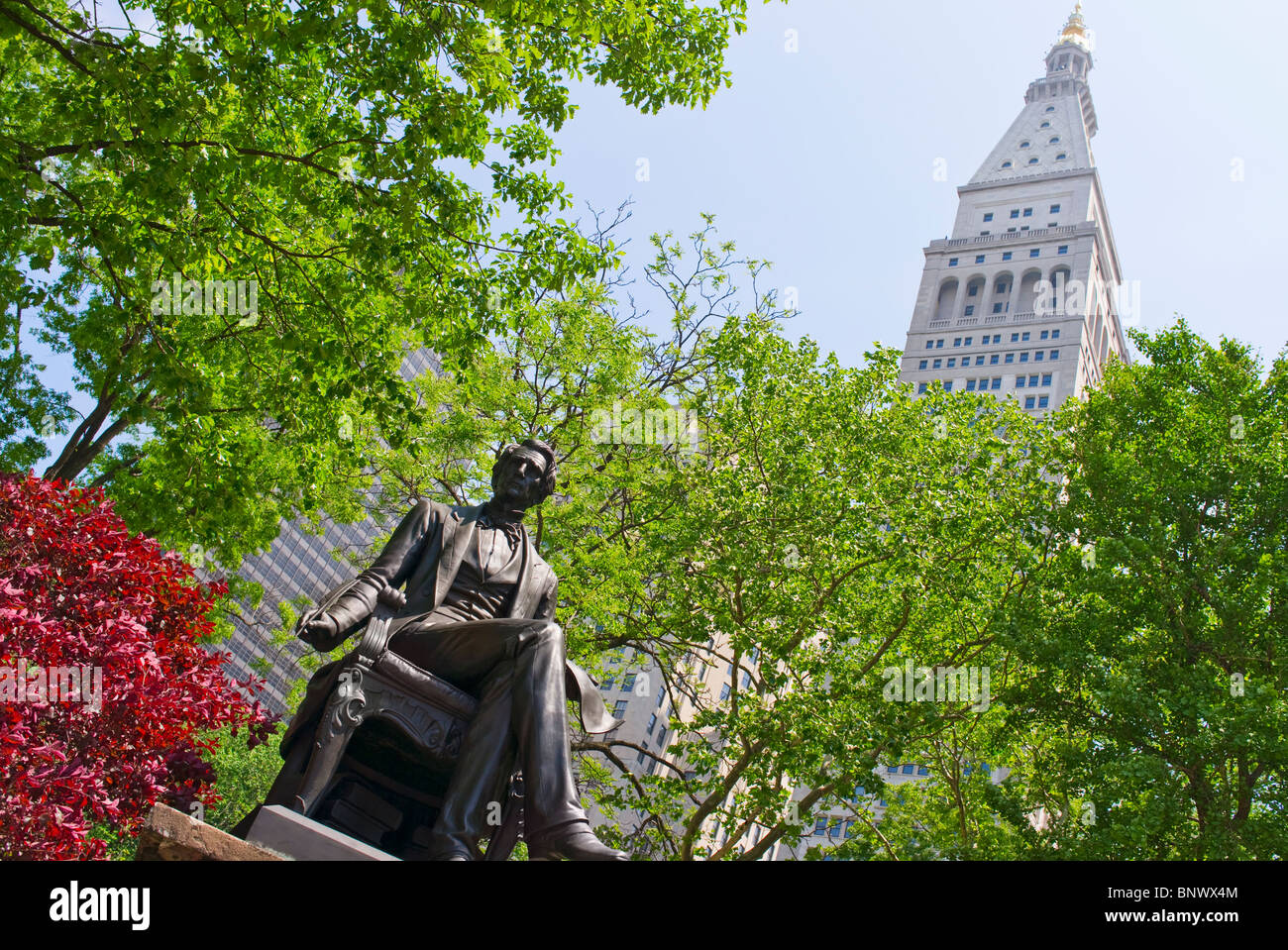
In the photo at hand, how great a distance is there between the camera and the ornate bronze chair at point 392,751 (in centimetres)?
501

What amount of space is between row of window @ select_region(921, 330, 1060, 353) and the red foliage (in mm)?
85225

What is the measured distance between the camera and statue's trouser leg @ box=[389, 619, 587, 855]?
15.4ft

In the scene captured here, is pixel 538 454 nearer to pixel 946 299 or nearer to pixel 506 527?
pixel 506 527

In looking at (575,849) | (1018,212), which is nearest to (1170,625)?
(575,849)

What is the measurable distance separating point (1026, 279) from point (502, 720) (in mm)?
97460

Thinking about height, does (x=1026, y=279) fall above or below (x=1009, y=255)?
below

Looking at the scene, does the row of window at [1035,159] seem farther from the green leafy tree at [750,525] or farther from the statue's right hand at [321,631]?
the statue's right hand at [321,631]

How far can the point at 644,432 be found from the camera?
59.8ft

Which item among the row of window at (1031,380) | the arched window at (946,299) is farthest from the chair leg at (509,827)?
the arched window at (946,299)

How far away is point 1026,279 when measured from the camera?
3684 inches

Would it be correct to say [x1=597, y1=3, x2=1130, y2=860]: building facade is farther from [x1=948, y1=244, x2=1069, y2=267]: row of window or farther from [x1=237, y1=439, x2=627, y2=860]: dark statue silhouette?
[x1=237, y1=439, x2=627, y2=860]: dark statue silhouette

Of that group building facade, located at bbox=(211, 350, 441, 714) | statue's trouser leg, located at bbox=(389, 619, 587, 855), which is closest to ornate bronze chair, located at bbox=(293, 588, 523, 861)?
statue's trouser leg, located at bbox=(389, 619, 587, 855)

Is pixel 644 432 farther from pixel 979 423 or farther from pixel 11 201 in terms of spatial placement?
pixel 11 201
